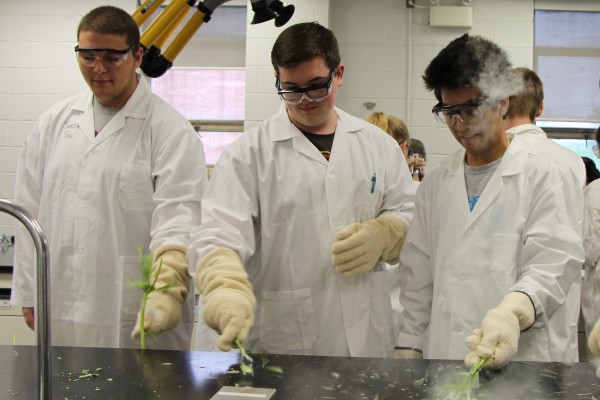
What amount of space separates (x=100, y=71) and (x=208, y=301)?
809mm

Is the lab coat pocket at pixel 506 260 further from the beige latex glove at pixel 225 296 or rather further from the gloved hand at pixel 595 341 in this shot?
the beige latex glove at pixel 225 296

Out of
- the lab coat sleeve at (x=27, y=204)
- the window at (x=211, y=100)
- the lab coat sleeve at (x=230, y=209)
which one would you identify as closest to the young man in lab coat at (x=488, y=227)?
the lab coat sleeve at (x=230, y=209)

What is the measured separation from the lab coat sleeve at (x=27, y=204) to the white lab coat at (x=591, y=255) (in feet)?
7.59

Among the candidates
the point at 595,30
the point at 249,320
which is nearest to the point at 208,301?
the point at 249,320

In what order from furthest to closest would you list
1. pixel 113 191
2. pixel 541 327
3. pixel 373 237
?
1. pixel 113 191
2. pixel 373 237
3. pixel 541 327

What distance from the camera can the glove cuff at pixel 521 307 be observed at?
142 cm

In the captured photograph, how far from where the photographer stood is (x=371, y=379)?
51.4 inches

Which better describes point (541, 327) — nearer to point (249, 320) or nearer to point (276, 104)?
point (249, 320)

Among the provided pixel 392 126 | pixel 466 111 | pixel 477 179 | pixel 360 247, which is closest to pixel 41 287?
pixel 360 247

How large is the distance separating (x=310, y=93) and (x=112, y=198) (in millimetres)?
633

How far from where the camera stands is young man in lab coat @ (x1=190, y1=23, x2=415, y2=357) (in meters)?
1.74

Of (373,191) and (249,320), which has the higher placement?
(373,191)

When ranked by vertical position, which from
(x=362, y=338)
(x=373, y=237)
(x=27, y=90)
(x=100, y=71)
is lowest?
(x=362, y=338)

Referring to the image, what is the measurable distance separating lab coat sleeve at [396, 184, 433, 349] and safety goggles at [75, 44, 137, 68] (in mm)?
946
